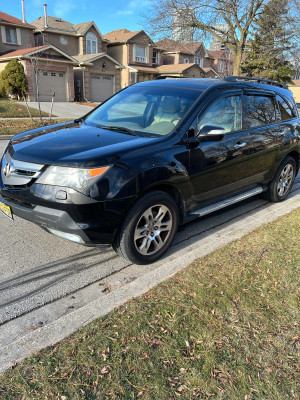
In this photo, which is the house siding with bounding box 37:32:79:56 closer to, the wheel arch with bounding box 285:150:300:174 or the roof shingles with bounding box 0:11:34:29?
the roof shingles with bounding box 0:11:34:29

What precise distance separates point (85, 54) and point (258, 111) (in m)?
32.3

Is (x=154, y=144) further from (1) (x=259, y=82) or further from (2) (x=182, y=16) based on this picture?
(2) (x=182, y=16)

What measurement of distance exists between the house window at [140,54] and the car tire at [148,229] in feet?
121

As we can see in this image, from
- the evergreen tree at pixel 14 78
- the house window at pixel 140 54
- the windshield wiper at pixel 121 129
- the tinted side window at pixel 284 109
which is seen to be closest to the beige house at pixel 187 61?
the house window at pixel 140 54

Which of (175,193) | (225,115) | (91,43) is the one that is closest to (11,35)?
(91,43)

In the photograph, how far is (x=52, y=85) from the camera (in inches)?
1080

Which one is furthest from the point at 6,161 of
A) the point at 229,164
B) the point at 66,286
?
the point at 229,164

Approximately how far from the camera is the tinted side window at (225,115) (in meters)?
3.91

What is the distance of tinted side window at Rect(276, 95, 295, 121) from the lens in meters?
5.39

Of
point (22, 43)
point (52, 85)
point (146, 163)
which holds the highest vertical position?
point (22, 43)

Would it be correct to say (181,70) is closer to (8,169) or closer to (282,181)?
(282,181)

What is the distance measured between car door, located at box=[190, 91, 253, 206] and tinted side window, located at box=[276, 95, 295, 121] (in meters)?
1.32

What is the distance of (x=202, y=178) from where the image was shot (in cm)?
387

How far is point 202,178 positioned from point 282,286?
1.46 m
